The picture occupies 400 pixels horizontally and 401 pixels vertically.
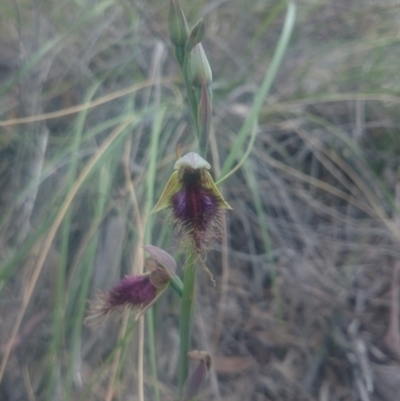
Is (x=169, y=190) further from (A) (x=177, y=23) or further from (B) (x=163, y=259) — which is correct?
(A) (x=177, y=23)

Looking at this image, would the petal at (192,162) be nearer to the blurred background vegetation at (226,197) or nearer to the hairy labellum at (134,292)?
the hairy labellum at (134,292)

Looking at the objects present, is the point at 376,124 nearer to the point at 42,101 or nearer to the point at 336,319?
the point at 336,319

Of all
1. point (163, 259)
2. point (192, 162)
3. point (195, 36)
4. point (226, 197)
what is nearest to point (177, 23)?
point (195, 36)

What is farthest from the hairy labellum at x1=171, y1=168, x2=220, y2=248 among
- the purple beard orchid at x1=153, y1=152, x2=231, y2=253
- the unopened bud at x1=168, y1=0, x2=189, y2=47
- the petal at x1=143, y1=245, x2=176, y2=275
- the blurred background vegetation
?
the blurred background vegetation

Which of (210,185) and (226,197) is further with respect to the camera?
(226,197)

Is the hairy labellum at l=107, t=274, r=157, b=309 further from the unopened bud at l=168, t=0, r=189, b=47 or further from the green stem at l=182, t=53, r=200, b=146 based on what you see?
the unopened bud at l=168, t=0, r=189, b=47
